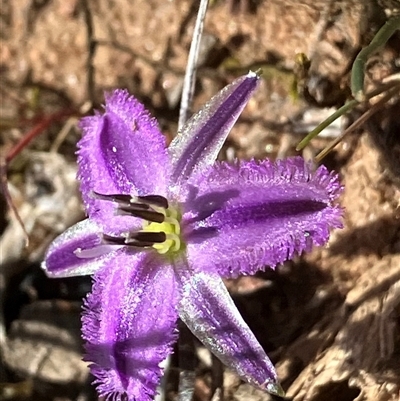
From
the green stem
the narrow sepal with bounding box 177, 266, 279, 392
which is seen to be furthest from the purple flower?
the green stem

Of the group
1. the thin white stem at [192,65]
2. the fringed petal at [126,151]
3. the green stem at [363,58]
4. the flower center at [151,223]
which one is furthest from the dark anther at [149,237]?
the green stem at [363,58]

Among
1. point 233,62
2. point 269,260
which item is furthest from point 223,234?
point 233,62

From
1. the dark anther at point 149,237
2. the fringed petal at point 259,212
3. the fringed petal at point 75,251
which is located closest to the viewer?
the fringed petal at point 259,212

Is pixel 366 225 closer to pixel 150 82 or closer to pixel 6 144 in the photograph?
pixel 150 82

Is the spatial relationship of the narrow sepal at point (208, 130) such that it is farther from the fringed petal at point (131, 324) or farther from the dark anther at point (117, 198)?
the fringed petal at point (131, 324)

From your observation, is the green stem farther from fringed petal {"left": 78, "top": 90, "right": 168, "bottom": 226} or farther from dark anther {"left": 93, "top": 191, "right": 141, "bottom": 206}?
dark anther {"left": 93, "top": 191, "right": 141, "bottom": 206}

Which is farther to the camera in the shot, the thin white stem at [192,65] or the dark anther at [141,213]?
the thin white stem at [192,65]
